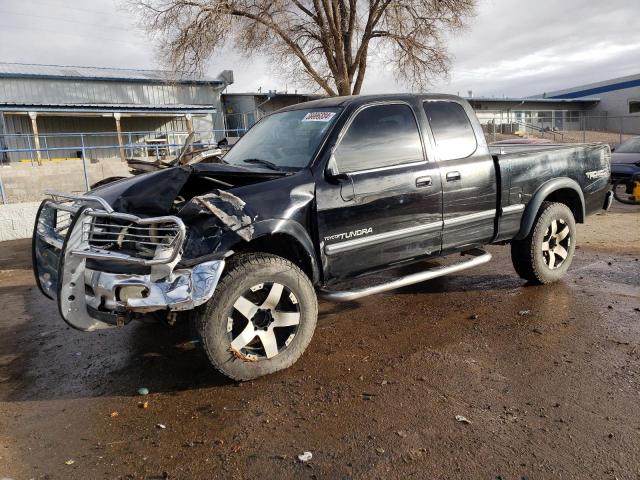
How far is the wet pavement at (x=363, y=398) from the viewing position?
8.47 feet

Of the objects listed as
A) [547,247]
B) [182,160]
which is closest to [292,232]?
[182,160]

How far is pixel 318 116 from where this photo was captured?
13.7 feet

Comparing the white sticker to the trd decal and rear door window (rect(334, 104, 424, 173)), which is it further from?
the trd decal

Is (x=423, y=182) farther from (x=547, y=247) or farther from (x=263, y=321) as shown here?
(x=547, y=247)

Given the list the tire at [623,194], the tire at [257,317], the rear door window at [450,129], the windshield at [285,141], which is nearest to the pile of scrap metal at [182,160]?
the windshield at [285,141]

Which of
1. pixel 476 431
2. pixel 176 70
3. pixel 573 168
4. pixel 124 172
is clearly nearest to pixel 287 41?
pixel 176 70

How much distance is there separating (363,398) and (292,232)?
120cm

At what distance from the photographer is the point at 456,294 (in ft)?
17.2

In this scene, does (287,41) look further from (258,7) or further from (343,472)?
(343,472)

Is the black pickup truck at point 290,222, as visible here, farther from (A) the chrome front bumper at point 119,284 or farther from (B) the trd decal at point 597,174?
(B) the trd decal at point 597,174

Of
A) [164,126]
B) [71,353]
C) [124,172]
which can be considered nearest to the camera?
[71,353]

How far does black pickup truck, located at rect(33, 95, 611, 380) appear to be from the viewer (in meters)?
3.13

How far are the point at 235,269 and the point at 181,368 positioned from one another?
3.32 ft

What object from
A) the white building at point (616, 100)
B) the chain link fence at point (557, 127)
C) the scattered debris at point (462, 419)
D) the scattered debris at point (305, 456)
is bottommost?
the scattered debris at point (462, 419)
